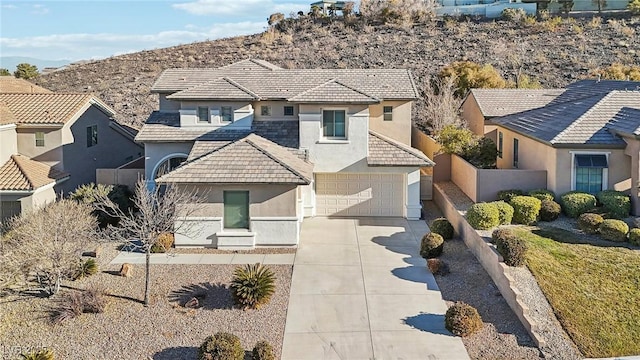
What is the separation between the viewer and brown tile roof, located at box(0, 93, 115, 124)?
2670 centimetres

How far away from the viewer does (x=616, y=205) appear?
2064 cm

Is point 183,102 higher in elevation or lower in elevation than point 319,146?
higher

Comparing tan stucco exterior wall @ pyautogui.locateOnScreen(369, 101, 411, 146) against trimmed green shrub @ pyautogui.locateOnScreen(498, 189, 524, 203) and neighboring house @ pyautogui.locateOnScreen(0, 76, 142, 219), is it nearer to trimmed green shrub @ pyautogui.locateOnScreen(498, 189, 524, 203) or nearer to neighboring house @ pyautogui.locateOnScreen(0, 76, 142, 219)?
trimmed green shrub @ pyautogui.locateOnScreen(498, 189, 524, 203)

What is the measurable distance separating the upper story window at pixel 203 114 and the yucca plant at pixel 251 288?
493 inches

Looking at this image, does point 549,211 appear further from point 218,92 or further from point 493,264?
point 218,92

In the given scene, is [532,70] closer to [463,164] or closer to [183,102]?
[463,164]

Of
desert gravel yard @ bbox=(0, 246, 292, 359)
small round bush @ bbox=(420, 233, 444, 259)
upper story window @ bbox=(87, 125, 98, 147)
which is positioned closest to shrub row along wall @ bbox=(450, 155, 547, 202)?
small round bush @ bbox=(420, 233, 444, 259)

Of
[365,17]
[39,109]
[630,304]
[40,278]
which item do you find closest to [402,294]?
[630,304]

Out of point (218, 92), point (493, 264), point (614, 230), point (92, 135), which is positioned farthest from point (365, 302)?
point (92, 135)

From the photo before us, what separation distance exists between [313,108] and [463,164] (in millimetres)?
8617

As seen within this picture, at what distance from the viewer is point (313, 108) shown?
24547mm

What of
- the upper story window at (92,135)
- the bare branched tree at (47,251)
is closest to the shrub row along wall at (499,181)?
the bare branched tree at (47,251)

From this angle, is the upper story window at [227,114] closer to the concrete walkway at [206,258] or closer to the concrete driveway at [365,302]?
the concrete driveway at [365,302]

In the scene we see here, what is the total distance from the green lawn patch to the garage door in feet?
25.7
